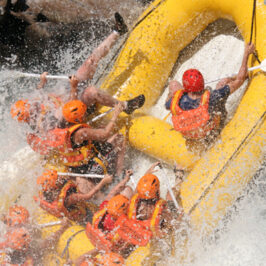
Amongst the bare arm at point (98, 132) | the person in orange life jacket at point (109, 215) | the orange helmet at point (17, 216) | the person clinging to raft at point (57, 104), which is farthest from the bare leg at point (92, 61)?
the orange helmet at point (17, 216)

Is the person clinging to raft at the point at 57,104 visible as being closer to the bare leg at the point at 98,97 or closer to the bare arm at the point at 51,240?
the bare leg at the point at 98,97

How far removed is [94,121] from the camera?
430cm

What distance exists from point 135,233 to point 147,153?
1.12 meters

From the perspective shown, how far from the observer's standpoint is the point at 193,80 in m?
3.34

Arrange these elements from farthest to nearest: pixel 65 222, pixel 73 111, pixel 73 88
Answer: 1. pixel 73 88
2. pixel 65 222
3. pixel 73 111

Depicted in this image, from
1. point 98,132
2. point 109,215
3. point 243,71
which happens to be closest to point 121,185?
point 109,215

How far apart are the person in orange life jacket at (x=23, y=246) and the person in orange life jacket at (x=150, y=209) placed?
104 cm

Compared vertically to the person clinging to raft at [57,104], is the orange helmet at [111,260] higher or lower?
lower

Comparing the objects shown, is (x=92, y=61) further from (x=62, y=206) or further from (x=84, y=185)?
(x=62, y=206)

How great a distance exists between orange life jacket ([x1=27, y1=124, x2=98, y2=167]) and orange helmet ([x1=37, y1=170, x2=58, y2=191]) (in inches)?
8.6

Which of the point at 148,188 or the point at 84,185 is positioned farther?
the point at 84,185

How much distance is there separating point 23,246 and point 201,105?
2.41 meters

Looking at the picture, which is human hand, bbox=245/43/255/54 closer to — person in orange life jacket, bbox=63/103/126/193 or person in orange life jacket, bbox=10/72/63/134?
person in orange life jacket, bbox=63/103/126/193

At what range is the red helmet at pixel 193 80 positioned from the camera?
11.0 feet
